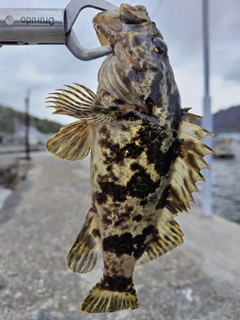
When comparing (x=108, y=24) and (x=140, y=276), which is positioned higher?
(x=108, y=24)

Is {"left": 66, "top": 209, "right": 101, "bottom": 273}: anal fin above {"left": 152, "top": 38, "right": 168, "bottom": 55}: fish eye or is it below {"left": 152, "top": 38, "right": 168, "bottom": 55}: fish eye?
below

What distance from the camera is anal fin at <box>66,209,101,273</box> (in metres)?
1.98

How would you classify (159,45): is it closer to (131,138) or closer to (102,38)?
(102,38)

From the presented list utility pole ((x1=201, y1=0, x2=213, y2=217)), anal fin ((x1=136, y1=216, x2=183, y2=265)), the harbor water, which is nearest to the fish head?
anal fin ((x1=136, y1=216, x2=183, y2=265))

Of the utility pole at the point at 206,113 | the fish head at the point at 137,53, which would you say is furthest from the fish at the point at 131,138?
the utility pole at the point at 206,113

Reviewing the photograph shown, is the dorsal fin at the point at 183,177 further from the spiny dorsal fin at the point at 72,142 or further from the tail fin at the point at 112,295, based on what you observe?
the spiny dorsal fin at the point at 72,142

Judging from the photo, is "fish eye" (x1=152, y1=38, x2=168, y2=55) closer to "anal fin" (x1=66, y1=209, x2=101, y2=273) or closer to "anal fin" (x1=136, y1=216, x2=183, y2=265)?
"anal fin" (x1=136, y1=216, x2=183, y2=265)

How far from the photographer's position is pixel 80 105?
1724 mm

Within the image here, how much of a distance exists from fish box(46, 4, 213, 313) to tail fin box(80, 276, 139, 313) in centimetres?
24

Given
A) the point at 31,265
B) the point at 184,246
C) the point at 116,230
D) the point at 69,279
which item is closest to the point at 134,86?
the point at 116,230

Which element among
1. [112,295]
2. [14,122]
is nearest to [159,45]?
[112,295]

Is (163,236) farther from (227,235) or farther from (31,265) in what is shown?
(227,235)

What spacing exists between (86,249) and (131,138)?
2.49 feet

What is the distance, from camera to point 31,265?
539 cm
